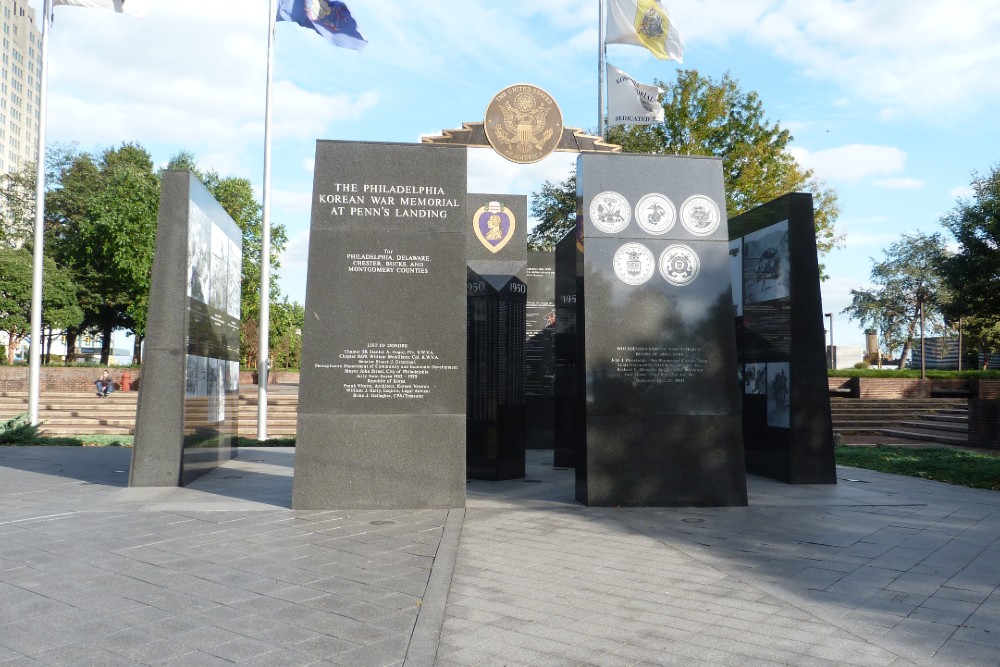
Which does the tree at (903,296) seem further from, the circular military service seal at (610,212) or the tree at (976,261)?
the circular military service seal at (610,212)

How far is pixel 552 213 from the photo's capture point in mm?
30688

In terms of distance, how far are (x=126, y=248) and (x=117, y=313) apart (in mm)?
7917

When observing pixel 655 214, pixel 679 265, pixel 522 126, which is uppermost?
pixel 522 126

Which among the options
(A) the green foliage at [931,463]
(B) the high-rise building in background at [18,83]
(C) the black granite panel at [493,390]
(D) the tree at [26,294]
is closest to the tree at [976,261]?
(A) the green foliage at [931,463]

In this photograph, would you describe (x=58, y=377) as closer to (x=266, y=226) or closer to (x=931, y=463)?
(x=266, y=226)

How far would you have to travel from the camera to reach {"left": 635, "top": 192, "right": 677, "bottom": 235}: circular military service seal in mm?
9586

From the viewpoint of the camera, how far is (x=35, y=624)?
4629 millimetres

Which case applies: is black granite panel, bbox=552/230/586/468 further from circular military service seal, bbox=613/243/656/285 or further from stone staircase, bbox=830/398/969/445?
stone staircase, bbox=830/398/969/445

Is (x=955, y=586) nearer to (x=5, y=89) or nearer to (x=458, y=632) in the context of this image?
(x=458, y=632)

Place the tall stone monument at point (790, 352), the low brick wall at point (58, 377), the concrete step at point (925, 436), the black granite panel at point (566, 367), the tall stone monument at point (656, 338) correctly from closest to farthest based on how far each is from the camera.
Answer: the tall stone monument at point (656, 338) < the tall stone monument at point (790, 352) < the black granite panel at point (566, 367) < the concrete step at point (925, 436) < the low brick wall at point (58, 377)

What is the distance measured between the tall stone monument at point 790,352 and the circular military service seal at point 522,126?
11.3ft

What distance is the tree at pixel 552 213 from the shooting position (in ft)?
100

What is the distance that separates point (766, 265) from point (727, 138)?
52.7 feet

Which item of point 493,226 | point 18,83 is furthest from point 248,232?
point 18,83
